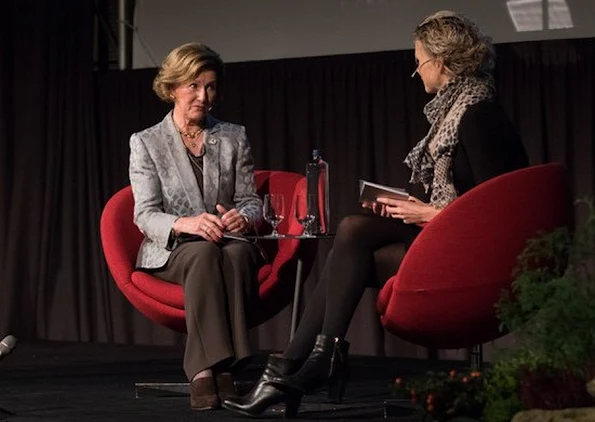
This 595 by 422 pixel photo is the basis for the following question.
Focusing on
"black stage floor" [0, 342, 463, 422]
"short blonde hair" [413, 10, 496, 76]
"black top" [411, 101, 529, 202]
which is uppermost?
"short blonde hair" [413, 10, 496, 76]

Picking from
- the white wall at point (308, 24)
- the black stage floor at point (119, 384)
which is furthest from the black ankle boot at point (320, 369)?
the white wall at point (308, 24)

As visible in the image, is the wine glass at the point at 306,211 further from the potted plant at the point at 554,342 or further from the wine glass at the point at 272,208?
the potted plant at the point at 554,342

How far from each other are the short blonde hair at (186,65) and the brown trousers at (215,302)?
0.59 m

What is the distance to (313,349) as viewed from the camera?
3.98 metres

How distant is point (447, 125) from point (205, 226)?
859 millimetres

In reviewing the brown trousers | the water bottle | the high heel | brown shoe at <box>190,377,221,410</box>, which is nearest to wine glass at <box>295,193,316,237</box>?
the water bottle

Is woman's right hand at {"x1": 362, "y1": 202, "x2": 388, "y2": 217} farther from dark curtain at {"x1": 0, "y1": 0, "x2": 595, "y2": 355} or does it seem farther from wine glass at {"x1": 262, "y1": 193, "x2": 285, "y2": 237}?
dark curtain at {"x1": 0, "y1": 0, "x2": 595, "y2": 355}

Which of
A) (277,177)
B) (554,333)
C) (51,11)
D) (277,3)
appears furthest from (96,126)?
(554,333)

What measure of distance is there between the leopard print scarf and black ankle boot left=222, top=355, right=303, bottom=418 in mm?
666

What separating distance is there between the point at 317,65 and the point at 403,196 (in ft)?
9.03

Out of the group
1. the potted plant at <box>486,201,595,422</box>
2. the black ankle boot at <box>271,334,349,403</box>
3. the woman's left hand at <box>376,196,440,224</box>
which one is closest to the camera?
the potted plant at <box>486,201,595,422</box>

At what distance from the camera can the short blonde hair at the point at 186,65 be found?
4695 mm

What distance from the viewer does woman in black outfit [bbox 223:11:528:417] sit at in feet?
13.1

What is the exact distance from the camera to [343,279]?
405cm
